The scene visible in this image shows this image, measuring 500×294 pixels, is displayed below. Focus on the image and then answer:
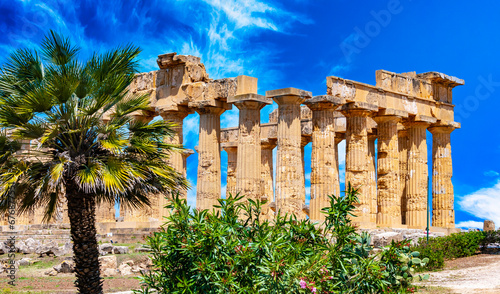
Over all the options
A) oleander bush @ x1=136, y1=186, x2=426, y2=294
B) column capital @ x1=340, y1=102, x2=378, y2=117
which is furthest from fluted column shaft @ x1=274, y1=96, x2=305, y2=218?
oleander bush @ x1=136, y1=186, x2=426, y2=294

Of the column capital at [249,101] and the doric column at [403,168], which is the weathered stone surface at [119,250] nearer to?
the column capital at [249,101]

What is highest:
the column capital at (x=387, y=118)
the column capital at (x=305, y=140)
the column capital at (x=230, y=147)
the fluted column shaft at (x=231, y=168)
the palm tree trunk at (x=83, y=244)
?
the column capital at (x=387, y=118)

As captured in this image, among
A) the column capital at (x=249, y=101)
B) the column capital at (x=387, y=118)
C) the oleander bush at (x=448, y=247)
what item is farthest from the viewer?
the column capital at (x=387, y=118)

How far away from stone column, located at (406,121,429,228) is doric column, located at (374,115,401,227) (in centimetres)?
133

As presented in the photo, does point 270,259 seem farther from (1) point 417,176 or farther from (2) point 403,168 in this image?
(2) point 403,168

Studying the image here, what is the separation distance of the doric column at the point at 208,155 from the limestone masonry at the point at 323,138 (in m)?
0.04

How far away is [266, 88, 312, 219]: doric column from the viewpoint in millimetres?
25219

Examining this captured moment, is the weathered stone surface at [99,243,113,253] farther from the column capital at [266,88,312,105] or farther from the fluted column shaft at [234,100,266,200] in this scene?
the column capital at [266,88,312,105]

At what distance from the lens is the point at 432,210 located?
109 ft

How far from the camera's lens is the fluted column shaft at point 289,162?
2525 cm

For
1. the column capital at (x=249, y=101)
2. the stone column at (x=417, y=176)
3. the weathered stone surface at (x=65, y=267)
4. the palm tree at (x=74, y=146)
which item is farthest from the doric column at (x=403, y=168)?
the palm tree at (x=74, y=146)

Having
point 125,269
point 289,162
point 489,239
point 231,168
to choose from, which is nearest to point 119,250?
point 125,269

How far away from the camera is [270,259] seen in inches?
377

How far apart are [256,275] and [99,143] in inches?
253
